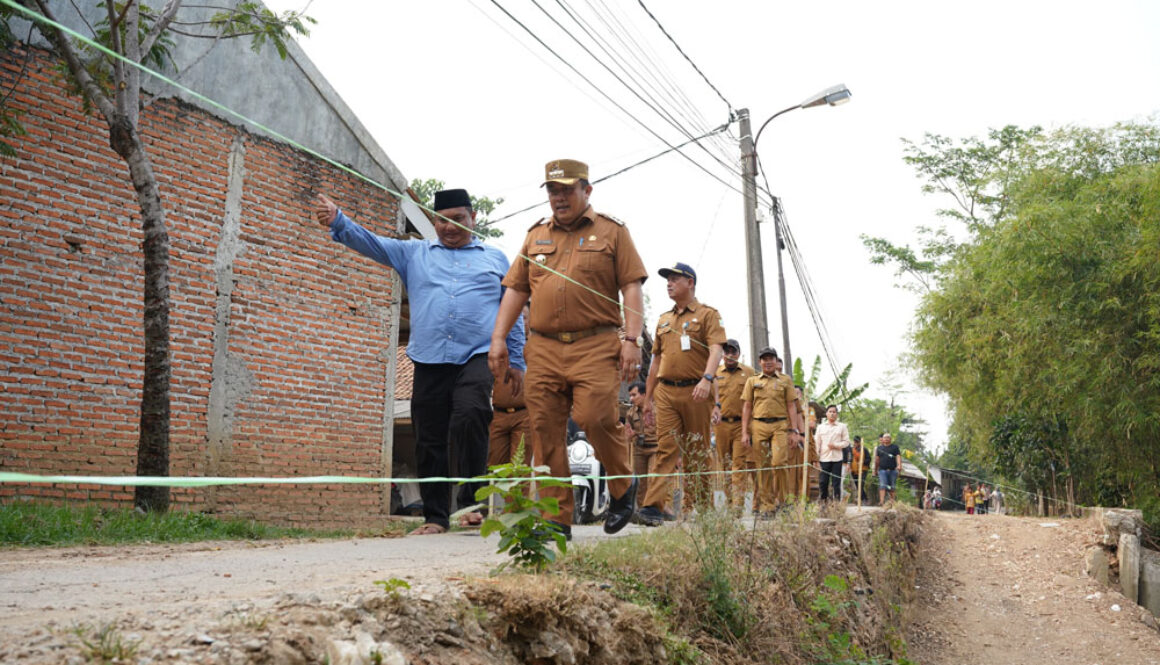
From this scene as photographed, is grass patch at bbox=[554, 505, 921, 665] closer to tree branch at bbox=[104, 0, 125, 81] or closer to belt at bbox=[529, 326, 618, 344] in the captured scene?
belt at bbox=[529, 326, 618, 344]

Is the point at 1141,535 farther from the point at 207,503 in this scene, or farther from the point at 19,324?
the point at 19,324

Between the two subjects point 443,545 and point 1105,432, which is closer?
point 443,545

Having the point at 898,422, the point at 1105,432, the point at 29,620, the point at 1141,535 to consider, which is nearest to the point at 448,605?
the point at 29,620

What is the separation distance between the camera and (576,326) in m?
5.55

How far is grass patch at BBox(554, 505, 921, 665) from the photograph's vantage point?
4422 millimetres

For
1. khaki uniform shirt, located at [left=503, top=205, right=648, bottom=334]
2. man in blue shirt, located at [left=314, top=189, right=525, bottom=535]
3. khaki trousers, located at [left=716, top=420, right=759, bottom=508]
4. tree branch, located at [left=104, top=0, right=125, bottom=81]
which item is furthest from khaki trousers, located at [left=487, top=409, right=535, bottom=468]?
tree branch, located at [left=104, top=0, right=125, bottom=81]

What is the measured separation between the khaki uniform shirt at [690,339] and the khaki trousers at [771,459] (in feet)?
6.77

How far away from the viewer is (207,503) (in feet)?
30.1

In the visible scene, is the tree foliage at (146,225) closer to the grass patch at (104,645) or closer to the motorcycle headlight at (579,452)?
the motorcycle headlight at (579,452)

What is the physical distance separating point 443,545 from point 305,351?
5.27 meters

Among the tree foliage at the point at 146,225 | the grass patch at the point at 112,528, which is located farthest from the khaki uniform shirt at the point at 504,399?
the tree foliage at the point at 146,225

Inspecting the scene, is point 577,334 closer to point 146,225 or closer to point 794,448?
point 146,225

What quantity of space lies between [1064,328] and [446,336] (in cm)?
1257

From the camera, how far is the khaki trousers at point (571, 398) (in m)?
5.43
